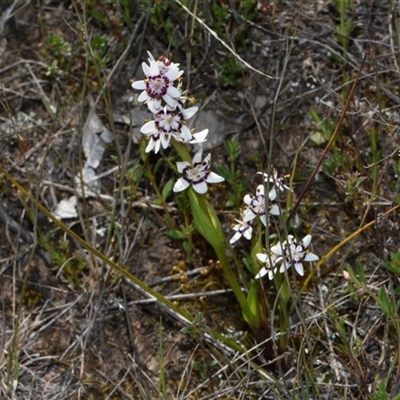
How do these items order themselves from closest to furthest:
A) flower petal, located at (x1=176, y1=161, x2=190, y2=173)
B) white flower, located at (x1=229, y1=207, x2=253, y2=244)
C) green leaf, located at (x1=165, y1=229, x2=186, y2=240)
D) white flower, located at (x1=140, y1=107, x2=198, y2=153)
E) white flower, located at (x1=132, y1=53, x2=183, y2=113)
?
white flower, located at (x1=132, y1=53, x2=183, y2=113), white flower, located at (x1=140, y1=107, x2=198, y2=153), flower petal, located at (x1=176, y1=161, x2=190, y2=173), white flower, located at (x1=229, y1=207, x2=253, y2=244), green leaf, located at (x1=165, y1=229, x2=186, y2=240)

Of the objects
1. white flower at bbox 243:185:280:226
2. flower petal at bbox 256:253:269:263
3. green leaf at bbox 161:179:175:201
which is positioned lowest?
flower petal at bbox 256:253:269:263

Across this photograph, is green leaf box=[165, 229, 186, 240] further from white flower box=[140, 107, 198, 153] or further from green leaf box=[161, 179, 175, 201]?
white flower box=[140, 107, 198, 153]

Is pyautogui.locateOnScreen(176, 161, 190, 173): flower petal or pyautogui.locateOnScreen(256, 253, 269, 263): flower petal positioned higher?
pyautogui.locateOnScreen(176, 161, 190, 173): flower petal

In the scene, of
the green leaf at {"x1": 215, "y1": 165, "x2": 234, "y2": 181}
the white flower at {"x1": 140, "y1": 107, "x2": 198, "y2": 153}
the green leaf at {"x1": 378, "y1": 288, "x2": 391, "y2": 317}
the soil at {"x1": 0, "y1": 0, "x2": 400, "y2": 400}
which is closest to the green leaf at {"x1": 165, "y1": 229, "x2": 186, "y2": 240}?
the soil at {"x1": 0, "y1": 0, "x2": 400, "y2": 400}

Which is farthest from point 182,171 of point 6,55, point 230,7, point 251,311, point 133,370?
point 6,55

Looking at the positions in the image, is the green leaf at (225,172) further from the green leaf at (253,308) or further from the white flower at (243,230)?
the green leaf at (253,308)

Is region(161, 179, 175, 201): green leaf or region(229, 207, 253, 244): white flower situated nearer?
region(229, 207, 253, 244): white flower

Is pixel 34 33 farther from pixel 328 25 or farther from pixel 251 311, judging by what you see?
pixel 251 311

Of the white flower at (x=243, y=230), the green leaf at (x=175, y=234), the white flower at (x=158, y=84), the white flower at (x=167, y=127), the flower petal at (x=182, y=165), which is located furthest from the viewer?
the green leaf at (x=175, y=234)

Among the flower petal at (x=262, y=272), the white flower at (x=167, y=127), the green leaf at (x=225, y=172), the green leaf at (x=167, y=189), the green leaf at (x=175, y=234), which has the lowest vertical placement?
the green leaf at (x=175, y=234)

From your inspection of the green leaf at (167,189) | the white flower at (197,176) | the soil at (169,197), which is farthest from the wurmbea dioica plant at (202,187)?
the green leaf at (167,189)
